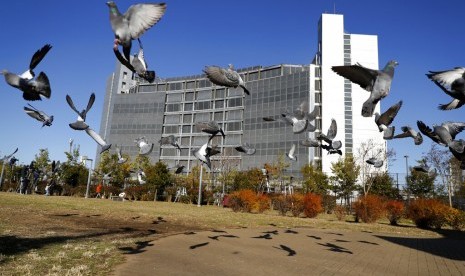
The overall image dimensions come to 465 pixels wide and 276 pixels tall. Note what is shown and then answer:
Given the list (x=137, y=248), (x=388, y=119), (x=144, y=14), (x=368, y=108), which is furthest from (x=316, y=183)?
(x=144, y=14)

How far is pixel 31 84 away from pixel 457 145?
8645 millimetres

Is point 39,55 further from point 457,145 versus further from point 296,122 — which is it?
point 457,145

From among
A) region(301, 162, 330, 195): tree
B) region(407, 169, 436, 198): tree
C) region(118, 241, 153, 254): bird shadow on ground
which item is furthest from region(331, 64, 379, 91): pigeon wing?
region(301, 162, 330, 195): tree

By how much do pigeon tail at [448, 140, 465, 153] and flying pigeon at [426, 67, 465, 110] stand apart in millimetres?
1690

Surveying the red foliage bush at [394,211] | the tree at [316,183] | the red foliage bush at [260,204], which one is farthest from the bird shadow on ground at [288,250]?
the tree at [316,183]

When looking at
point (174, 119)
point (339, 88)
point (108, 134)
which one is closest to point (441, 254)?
point (339, 88)

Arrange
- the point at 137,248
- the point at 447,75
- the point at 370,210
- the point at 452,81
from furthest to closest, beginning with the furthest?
1. the point at 370,210
2. the point at 137,248
3. the point at 447,75
4. the point at 452,81

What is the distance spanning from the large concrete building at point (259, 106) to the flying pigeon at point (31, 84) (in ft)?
178

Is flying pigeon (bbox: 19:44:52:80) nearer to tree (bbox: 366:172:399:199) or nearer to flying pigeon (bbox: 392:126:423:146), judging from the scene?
flying pigeon (bbox: 392:126:423:146)

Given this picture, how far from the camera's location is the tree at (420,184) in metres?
39.0

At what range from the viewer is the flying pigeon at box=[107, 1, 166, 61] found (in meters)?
4.56

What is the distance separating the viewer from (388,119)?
290 inches

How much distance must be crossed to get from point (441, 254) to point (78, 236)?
42.3 ft

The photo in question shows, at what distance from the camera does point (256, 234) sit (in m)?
14.9
